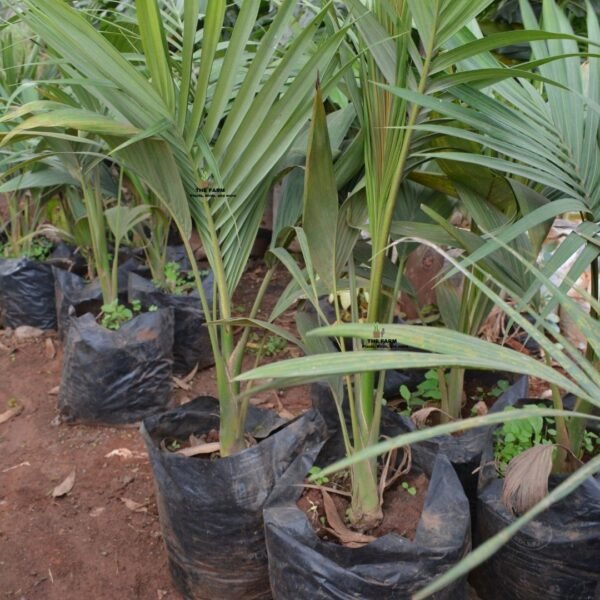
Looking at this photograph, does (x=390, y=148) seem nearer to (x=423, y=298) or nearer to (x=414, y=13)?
(x=414, y=13)

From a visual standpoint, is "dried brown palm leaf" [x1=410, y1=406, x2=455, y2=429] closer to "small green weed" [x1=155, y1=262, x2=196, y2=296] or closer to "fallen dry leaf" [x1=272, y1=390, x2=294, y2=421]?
"fallen dry leaf" [x1=272, y1=390, x2=294, y2=421]

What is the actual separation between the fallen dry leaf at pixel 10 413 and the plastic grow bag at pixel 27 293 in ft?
1.61

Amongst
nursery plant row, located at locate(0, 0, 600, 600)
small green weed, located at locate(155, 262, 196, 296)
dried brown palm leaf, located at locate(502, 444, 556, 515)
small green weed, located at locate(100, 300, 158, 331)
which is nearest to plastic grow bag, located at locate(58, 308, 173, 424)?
small green weed, located at locate(100, 300, 158, 331)

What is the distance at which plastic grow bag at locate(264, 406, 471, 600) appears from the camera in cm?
94

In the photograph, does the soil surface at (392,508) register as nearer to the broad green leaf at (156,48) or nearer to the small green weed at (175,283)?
the broad green leaf at (156,48)

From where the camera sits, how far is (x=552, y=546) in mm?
1061

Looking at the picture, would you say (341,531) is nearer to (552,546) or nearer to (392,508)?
(392,508)

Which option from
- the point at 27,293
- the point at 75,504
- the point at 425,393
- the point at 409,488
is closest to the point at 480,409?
the point at 425,393

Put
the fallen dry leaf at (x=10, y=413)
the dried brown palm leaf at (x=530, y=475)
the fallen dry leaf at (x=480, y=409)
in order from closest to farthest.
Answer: the dried brown palm leaf at (x=530, y=475), the fallen dry leaf at (x=480, y=409), the fallen dry leaf at (x=10, y=413)

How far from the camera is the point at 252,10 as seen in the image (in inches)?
38.6

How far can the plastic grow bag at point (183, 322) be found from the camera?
2053 millimetres

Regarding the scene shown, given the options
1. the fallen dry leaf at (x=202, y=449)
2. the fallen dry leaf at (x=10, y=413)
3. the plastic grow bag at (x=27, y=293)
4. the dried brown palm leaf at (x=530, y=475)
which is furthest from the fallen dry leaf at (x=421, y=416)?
the plastic grow bag at (x=27, y=293)

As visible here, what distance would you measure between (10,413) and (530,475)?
150cm

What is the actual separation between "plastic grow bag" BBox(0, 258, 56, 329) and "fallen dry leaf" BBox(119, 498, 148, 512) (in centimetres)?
102
